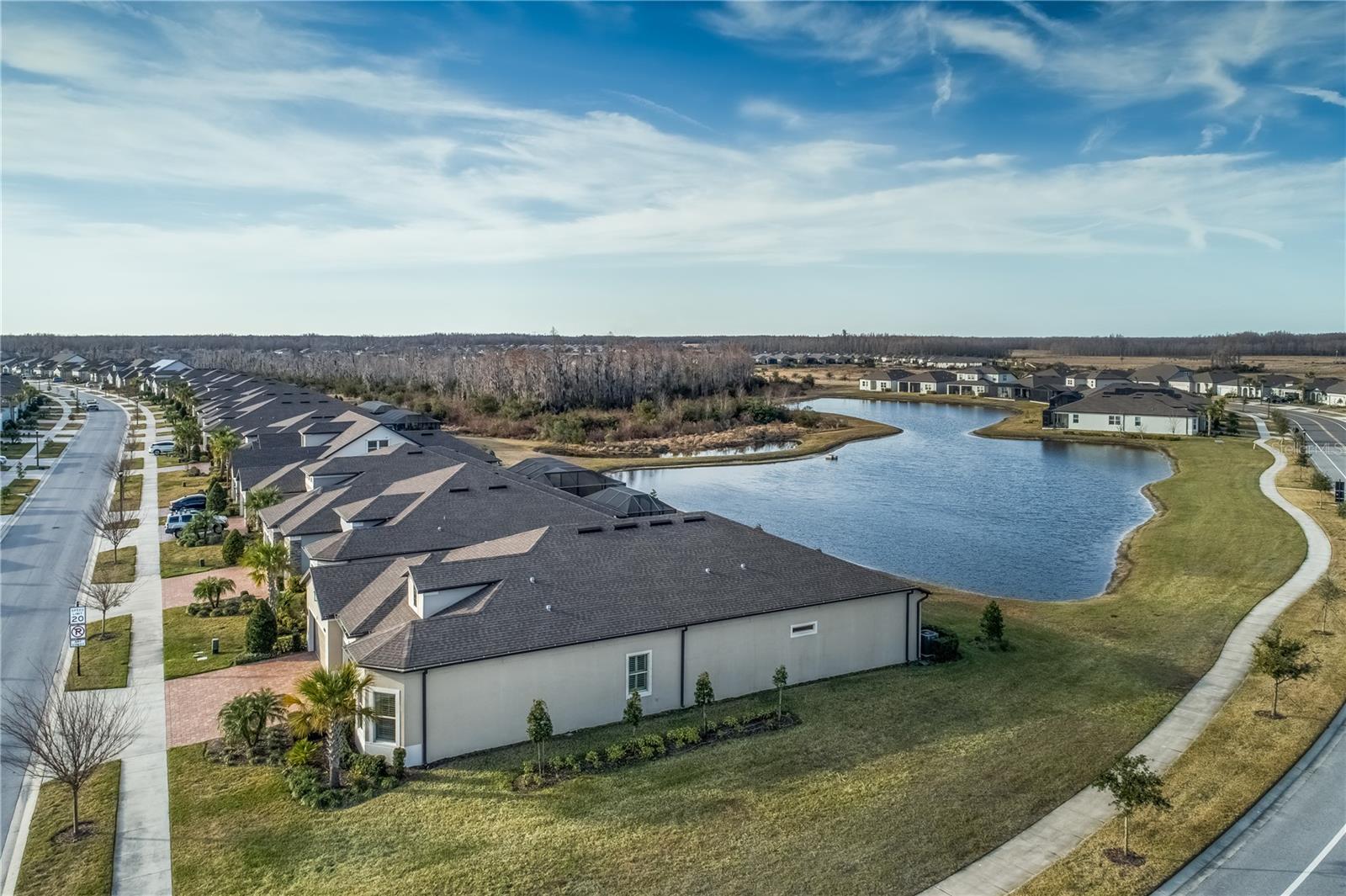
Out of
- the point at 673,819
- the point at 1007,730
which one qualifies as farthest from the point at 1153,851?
the point at 673,819

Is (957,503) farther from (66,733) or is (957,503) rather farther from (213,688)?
(66,733)

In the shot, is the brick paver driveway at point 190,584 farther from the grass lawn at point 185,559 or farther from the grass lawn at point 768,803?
the grass lawn at point 768,803

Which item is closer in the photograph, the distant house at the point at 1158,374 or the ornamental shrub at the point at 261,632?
the ornamental shrub at the point at 261,632

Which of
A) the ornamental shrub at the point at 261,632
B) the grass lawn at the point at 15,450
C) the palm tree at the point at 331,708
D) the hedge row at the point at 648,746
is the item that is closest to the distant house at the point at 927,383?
the grass lawn at the point at 15,450

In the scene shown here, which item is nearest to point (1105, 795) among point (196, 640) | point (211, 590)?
point (196, 640)

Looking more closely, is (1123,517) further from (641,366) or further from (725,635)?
(641,366)

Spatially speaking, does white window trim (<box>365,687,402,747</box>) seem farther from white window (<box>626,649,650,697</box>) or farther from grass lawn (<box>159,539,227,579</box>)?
grass lawn (<box>159,539,227,579</box>)
